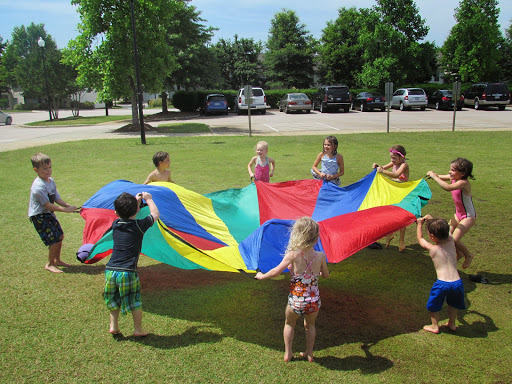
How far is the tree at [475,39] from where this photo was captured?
36.7 meters

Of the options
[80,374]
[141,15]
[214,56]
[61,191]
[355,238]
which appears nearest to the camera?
[80,374]

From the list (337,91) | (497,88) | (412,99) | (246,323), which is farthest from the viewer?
(337,91)

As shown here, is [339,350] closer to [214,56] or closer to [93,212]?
[93,212]

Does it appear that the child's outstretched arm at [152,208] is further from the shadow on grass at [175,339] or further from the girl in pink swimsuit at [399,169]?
the girl in pink swimsuit at [399,169]

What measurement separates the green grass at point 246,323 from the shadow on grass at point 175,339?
0.05 feet

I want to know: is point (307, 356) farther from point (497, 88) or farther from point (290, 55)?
point (290, 55)

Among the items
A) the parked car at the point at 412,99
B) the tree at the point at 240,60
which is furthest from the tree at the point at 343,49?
the parked car at the point at 412,99

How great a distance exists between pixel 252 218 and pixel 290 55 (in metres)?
44.7

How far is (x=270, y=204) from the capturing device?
5871mm

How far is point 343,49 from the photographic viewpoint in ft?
146

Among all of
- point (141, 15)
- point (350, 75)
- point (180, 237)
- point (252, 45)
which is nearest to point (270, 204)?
point (180, 237)

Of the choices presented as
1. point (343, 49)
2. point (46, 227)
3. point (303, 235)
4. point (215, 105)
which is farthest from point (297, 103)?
point (303, 235)

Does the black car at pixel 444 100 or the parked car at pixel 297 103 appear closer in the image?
the black car at pixel 444 100

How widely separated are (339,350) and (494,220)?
15.6 ft
